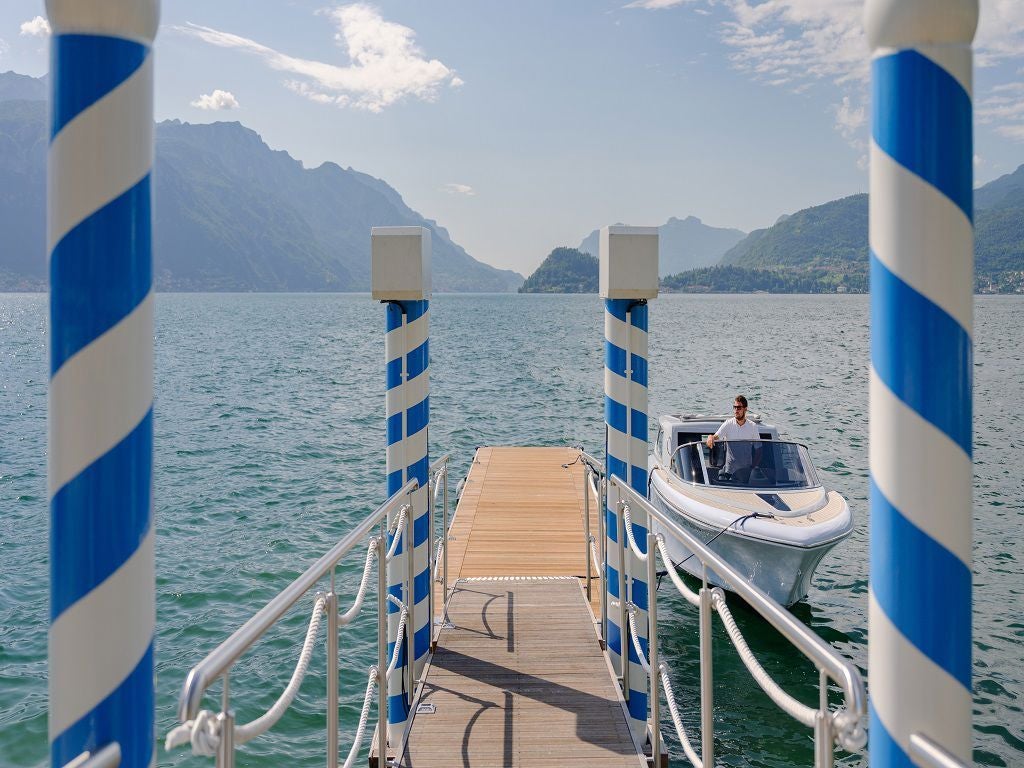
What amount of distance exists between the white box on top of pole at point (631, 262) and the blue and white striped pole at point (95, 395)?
3.52 metres

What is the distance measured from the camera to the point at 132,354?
1.89 metres

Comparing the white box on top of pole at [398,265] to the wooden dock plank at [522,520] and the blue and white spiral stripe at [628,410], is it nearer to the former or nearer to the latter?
the blue and white spiral stripe at [628,410]

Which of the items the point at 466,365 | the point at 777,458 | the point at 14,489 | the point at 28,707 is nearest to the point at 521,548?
the point at 777,458

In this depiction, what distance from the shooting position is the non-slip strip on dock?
14.0 ft

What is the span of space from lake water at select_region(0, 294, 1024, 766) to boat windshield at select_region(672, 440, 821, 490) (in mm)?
1518

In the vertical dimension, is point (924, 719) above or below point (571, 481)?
above

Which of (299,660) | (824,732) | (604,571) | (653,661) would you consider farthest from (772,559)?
(824,732)

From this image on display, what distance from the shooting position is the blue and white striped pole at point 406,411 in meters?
4.99

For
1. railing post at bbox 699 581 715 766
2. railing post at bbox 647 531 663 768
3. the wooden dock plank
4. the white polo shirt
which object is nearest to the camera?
railing post at bbox 699 581 715 766

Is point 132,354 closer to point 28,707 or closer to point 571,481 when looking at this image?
point 28,707

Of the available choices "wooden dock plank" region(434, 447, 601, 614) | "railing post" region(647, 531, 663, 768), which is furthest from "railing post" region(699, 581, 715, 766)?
"wooden dock plank" region(434, 447, 601, 614)

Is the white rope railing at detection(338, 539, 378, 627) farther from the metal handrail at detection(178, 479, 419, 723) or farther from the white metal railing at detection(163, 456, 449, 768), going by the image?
the metal handrail at detection(178, 479, 419, 723)

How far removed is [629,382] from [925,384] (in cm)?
360

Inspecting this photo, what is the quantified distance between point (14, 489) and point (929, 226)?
17.6 meters
